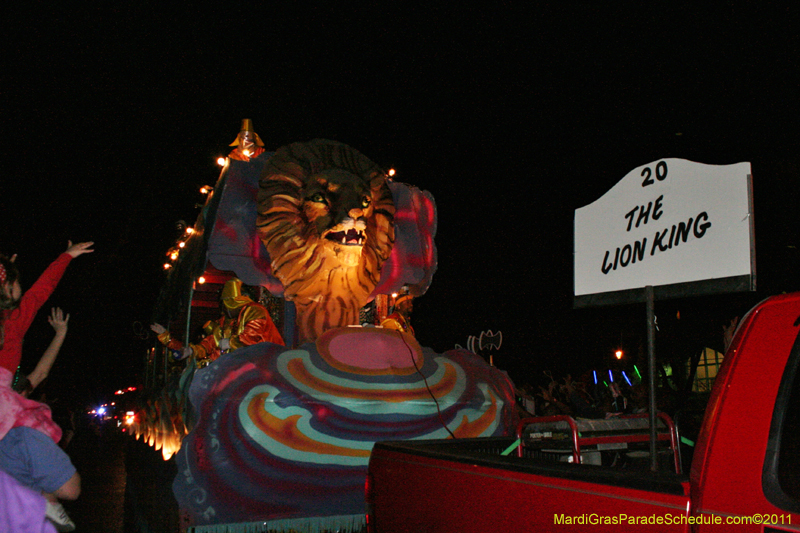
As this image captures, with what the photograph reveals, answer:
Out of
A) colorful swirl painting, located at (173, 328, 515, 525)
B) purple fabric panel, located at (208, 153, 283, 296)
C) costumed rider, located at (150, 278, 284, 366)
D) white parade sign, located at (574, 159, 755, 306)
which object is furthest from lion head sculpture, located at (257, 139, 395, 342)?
white parade sign, located at (574, 159, 755, 306)

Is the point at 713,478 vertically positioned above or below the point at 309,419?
above

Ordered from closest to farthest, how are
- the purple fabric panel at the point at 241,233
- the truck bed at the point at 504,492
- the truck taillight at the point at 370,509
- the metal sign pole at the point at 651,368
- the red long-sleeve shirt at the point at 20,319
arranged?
the truck bed at the point at 504,492 → the metal sign pole at the point at 651,368 → the truck taillight at the point at 370,509 → the red long-sleeve shirt at the point at 20,319 → the purple fabric panel at the point at 241,233

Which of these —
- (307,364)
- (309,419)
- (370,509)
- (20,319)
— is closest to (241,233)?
(307,364)

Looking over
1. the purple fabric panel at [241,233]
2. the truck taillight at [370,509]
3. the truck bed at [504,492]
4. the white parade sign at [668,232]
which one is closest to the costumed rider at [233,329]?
the purple fabric panel at [241,233]

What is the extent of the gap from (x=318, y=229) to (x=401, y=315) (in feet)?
6.40

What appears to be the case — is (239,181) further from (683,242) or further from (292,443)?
(683,242)

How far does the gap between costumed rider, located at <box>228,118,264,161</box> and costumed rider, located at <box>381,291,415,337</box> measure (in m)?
3.01

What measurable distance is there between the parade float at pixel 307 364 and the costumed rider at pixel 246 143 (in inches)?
60.5

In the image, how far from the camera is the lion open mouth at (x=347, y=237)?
734cm

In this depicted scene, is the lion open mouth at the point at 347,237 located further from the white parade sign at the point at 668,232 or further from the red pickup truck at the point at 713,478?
the red pickup truck at the point at 713,478

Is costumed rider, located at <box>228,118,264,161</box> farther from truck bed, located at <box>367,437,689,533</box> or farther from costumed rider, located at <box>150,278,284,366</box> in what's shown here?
truck bed, located at <box>367,437,689,533</box>

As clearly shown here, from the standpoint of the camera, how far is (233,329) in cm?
755

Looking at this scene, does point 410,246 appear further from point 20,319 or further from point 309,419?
point 20,319

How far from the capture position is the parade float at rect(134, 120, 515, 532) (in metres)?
6.05
